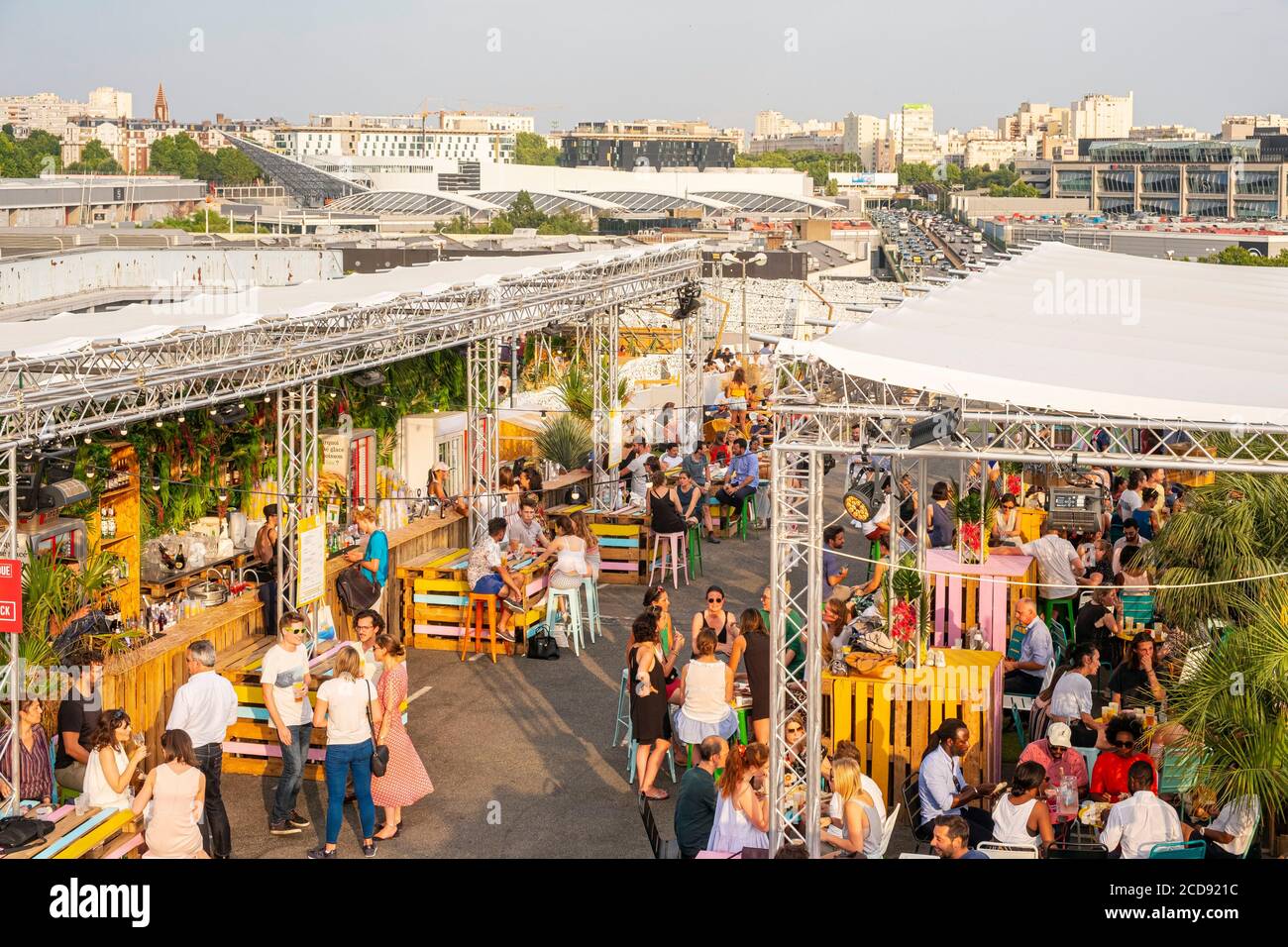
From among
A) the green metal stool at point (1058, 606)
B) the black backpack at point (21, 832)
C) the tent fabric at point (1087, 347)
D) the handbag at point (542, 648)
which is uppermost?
the tent fabric at point (1087, 347)

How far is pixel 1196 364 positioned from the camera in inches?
386

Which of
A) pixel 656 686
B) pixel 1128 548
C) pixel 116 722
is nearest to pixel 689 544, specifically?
pixel 1128 548

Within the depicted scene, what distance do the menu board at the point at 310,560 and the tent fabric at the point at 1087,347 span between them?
407 centimetres

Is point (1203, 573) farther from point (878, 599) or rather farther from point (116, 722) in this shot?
point (116, 722)

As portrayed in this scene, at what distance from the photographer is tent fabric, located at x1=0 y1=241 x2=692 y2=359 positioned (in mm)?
10954

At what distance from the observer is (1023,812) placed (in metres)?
7.89

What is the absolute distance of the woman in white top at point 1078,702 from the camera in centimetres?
948

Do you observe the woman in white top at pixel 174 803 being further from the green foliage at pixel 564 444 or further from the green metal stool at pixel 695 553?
the green foliage at pixel 564 444

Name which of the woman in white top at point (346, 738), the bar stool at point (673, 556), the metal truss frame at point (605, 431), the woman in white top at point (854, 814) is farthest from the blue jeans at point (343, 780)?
the metal truss frame at point (605, 431)

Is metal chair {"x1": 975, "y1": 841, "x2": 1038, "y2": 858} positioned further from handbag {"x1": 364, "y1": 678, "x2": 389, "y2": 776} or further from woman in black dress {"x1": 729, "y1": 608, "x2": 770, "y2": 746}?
handbag {"x1": 364, "y1": 678, "x2": 389, "y2": 776}

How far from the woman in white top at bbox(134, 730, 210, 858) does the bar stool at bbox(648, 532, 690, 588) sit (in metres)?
7.62

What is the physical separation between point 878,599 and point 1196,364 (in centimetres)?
269

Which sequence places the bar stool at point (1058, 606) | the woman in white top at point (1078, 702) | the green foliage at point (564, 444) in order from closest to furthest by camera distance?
the woman in white top at point (1078, 702) → the bar stool at point (1058, 606) → the green foliage at point (564, 444)

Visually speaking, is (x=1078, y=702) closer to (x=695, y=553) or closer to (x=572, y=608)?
(x=572, y=608)
